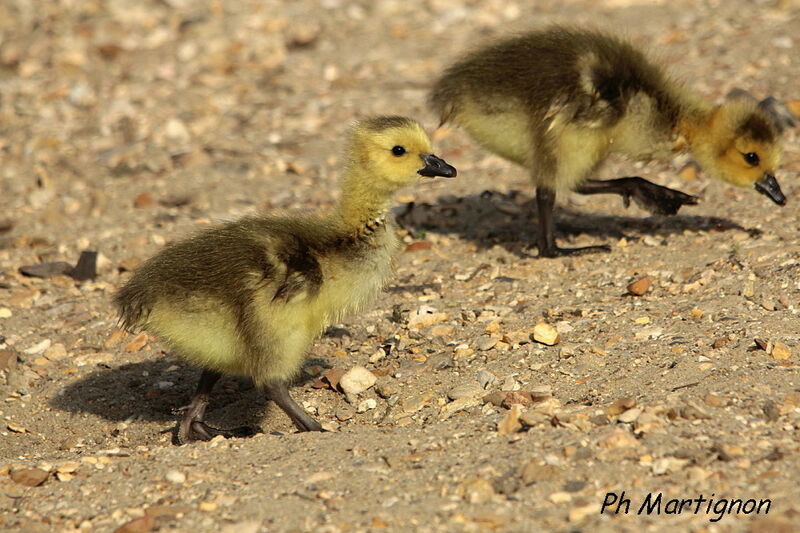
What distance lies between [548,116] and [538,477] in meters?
2.57

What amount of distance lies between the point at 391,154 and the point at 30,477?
2.01m

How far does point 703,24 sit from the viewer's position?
9.63 m

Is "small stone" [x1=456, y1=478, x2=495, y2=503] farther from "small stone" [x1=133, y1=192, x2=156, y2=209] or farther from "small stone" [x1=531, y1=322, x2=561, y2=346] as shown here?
"small stone" [x1=133, y1=192, x2=156, y2=209]

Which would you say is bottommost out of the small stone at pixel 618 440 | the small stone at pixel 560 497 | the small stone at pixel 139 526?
the small stone at pixel 139 526

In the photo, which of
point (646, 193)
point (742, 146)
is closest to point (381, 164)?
point (646, 193)

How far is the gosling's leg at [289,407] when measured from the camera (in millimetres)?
4492

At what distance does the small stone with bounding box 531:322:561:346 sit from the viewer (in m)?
5.07

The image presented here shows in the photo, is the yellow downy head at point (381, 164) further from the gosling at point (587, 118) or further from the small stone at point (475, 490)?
the small stone at point (475, 490)

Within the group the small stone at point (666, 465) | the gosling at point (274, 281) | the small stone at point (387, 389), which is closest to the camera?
the small stone at point (666, 465)

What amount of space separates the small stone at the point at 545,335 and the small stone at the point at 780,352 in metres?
1.01

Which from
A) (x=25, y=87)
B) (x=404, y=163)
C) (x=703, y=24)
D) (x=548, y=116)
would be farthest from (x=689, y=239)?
(x=25, y=87)

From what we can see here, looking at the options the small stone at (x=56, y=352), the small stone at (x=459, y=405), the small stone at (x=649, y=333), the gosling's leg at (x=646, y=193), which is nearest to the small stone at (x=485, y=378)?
the small stone at (x=459, y=405)

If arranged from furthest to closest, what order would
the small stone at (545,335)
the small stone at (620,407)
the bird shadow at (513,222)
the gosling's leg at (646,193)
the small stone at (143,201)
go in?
the small stone at (143,201)
the bird shadow at (513,222)
the gosling's leg at (646,193)
the small stone at (545,335)
the small stone at (620,407)

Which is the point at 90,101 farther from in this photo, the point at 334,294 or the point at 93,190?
the point at 334,294
